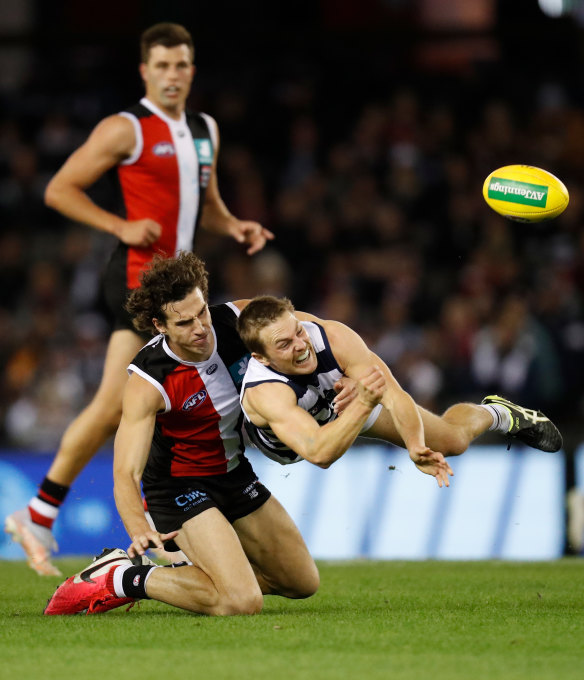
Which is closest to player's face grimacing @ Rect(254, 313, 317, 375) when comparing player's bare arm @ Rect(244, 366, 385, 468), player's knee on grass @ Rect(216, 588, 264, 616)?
player's bare arm @ Rect(244, 366, 385, 468)

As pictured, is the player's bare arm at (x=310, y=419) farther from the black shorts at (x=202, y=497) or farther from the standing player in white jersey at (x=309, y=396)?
the black shorts at (x=202, y=497)

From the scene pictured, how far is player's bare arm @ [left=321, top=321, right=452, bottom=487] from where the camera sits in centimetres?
506

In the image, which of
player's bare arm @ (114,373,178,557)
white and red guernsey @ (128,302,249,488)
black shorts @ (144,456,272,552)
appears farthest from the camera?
black shorts @ (144,456,272,552)

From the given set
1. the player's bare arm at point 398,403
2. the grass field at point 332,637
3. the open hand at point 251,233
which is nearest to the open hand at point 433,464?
the player's bare arm at point 398,403

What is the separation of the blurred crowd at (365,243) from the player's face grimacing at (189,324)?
4.68 metres

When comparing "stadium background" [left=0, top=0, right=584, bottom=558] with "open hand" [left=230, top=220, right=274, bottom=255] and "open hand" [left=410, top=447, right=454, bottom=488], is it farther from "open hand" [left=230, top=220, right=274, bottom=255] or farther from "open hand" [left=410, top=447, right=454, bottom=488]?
"open hand" [left=410, top=447, right=454, bottom=488]

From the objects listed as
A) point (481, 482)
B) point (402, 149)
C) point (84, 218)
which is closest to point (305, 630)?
point (84, 218)

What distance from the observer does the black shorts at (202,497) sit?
19.6 feet

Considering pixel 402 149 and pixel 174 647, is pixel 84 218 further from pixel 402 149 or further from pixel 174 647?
pixel 402 149

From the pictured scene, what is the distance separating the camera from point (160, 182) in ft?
23.1

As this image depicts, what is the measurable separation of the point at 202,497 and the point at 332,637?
1294mm

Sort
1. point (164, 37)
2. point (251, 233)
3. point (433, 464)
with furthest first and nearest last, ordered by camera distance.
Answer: point (251, 233), point (164, 37), point (433, 464)

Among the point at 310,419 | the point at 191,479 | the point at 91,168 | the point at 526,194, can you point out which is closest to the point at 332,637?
the point at 310,419

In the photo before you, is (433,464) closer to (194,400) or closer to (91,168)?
(194,400)
